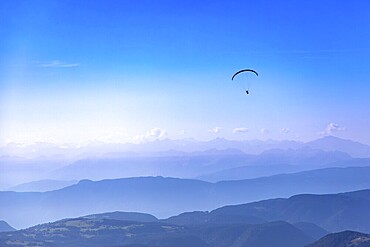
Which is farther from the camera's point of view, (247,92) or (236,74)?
(247,92)
